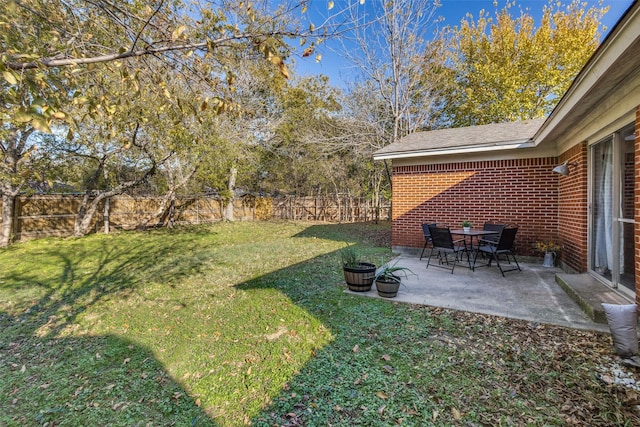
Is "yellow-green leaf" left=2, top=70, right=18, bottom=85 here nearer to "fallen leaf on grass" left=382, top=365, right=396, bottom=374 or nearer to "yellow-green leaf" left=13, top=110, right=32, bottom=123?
"yellow-green leaf" left=13, top=110, right=32, bottom=123

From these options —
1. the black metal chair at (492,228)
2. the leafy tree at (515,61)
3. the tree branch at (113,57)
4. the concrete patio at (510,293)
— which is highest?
the leafy tree at (515,61)

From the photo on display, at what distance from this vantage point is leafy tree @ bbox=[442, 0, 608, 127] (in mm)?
15641

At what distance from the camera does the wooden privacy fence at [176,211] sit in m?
10.6

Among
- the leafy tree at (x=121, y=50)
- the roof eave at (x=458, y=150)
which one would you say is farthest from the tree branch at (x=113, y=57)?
the roof eave at (x=458, y=150)

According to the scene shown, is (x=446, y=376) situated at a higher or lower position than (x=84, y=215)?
lower

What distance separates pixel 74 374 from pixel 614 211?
21.4ft

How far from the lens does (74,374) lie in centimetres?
285

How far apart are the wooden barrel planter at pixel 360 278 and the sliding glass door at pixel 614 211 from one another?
3101 mm

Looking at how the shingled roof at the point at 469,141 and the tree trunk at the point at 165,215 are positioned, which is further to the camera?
the tree trunk at the point at 165,215

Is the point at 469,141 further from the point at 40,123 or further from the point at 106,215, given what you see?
the point at 106,215

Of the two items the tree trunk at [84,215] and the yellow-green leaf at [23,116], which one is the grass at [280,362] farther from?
the tree trunk at [84,215]

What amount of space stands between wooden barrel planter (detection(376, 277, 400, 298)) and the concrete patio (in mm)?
118

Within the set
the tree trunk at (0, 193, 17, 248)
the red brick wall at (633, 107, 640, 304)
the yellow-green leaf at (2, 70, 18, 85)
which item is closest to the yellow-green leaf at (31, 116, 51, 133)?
the yellow-green leaf at (2, 70, 18, 85)

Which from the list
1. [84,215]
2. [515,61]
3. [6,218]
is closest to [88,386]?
[6,218]
